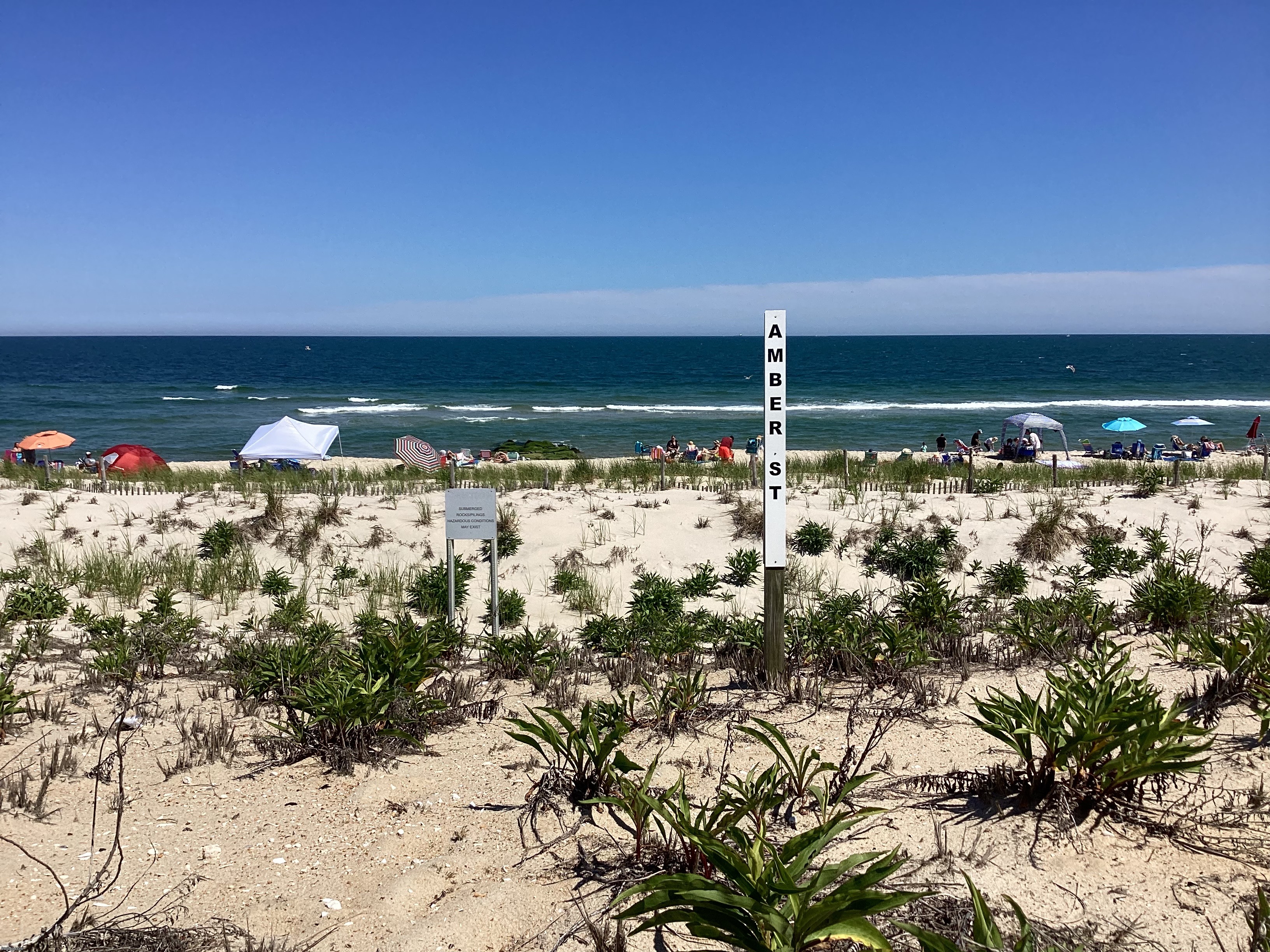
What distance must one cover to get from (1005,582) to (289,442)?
1571cm

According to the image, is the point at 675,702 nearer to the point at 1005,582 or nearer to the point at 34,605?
the point at 1005,582

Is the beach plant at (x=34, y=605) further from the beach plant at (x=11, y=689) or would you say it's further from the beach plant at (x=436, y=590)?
the beach plant at (x=436, y=590)

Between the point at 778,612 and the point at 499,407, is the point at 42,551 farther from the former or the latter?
the point at 499,407

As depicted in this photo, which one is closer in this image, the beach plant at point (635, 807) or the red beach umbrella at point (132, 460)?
the beach plant at point (635, 807)

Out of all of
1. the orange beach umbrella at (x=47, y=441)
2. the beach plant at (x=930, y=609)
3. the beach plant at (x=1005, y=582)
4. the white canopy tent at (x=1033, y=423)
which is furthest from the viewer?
the white canopy tent at (x=1033, y=423)

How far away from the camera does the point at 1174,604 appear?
6.30 m

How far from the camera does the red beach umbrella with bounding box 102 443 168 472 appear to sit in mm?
21703

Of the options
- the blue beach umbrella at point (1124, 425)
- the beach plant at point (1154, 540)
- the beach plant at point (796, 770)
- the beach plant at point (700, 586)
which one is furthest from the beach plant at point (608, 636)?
the blue beach umbrella at point (1124, 425)

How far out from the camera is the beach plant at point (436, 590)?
8.37m

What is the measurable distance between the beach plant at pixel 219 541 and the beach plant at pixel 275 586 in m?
1.41

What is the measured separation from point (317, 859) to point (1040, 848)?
2866 millimetres

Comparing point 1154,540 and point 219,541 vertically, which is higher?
point 1154,540

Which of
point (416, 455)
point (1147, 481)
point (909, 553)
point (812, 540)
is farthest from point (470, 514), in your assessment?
point (416, 455)

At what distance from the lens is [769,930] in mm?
2508
